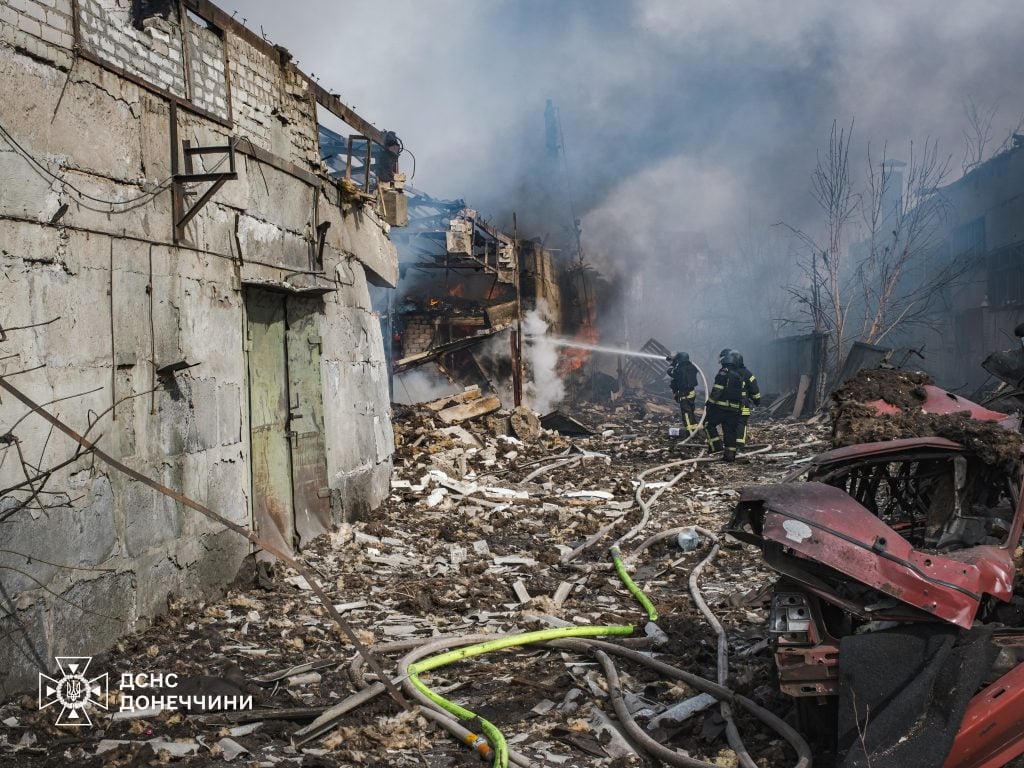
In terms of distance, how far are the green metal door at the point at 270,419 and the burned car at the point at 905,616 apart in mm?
5126

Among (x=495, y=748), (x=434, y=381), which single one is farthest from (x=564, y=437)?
(x=495, y=748)

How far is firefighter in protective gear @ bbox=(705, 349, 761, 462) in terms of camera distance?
13.6 m

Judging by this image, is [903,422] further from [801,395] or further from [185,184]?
[801,395]

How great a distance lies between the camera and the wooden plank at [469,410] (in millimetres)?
15547

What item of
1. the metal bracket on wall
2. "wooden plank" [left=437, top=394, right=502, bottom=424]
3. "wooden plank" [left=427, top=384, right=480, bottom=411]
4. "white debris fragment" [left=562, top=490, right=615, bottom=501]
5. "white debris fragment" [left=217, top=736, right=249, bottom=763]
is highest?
the metal bracket on wall

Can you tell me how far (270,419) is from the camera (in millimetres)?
8188

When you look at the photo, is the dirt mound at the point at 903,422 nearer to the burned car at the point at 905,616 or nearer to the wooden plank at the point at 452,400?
the burned car at the point at 905,616

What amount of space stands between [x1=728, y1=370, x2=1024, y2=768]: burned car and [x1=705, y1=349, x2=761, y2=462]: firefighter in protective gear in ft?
30.5

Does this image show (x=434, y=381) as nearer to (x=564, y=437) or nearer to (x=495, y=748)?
(x=564, y=437)

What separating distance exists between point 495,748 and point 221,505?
3.92 metres

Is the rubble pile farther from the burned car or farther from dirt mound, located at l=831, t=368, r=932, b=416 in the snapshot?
dirt mound, located at l=831, t=368, r=932, b=416

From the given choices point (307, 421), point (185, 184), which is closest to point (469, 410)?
point (307, 421)

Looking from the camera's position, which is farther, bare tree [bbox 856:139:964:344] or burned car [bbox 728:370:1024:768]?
bare tree [bbox 856:139:964:344]

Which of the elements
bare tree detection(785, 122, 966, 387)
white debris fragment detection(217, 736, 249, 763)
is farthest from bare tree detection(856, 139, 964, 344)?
white debris fragment detection(217, 736, 249, 763)
